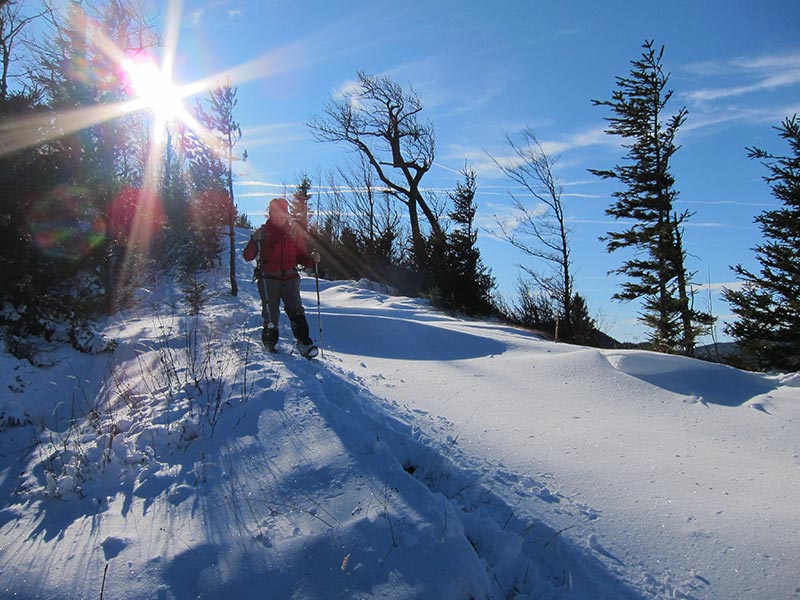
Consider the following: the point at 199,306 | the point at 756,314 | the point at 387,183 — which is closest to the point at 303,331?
the point at 199,306

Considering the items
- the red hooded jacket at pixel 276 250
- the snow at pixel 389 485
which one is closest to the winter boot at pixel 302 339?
the snow at pixel 389 485

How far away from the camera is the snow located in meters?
2.45

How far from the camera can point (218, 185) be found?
20484 millimetres

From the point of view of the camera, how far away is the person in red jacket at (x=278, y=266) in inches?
248

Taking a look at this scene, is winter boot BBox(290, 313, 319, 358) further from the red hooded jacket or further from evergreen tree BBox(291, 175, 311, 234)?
evergreen tree BBox(291, 175, 311, 234)

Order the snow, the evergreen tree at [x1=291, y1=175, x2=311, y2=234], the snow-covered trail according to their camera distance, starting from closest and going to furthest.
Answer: the snow
the snow-covered trail
the evergreen tree at [x1=291, y1=175, x2=311, y2=234]

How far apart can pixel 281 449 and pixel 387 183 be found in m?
22.7

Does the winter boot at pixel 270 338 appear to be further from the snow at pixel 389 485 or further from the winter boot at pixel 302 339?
the snow at pixel 389 485

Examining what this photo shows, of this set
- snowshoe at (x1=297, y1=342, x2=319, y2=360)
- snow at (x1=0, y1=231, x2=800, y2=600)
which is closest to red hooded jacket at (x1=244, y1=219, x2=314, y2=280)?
snowshoe at (x1=297, y1=342, x2=319, y2=360)

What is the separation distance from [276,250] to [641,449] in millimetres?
4847

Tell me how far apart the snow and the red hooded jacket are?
1242mm

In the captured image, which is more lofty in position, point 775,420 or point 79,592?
point 775,420

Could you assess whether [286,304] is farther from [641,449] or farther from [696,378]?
[696,378]

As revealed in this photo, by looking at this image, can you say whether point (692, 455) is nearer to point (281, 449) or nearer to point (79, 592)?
point (281, 449)
